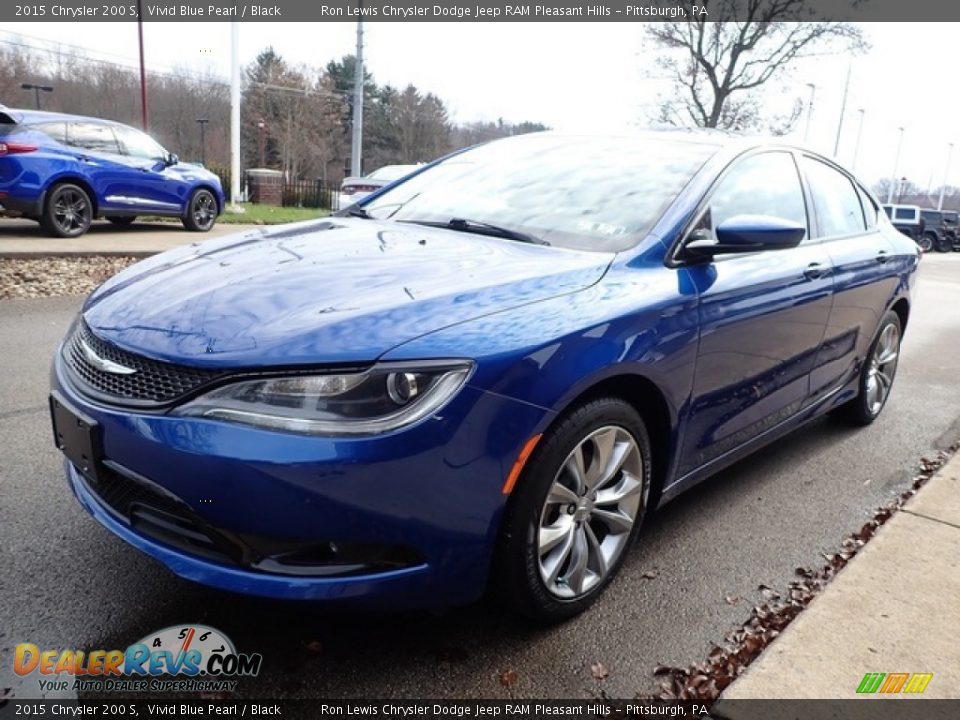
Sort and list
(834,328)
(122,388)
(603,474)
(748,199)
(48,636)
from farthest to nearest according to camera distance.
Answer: (834,328), (748,199), (603,474), (48,636), (122,388)

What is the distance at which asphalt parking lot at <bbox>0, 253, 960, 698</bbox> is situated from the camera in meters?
2.10

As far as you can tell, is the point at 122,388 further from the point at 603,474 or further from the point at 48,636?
the point at 603,474

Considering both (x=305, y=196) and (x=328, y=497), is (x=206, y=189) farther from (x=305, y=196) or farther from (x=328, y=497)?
(x=305, y=196)

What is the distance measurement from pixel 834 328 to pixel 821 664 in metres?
1.93

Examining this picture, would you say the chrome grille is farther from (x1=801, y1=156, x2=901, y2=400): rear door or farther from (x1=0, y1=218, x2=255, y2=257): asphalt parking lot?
(x1=0, y1=218, x2=255, y2=257): asphalt parking lot

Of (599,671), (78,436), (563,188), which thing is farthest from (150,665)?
(563,188)

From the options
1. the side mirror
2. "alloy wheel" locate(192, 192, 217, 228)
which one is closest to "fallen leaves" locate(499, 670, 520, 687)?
the side mirror

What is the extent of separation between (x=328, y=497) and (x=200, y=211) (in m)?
11.6

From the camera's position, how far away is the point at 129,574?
2.46 metres

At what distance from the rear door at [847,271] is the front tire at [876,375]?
19 centimetres

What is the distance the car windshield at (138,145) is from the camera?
10.8 meters

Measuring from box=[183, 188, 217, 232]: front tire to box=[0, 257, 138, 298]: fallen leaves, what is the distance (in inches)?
137

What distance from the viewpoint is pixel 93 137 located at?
10.3m

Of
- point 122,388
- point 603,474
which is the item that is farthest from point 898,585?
point 122,388
